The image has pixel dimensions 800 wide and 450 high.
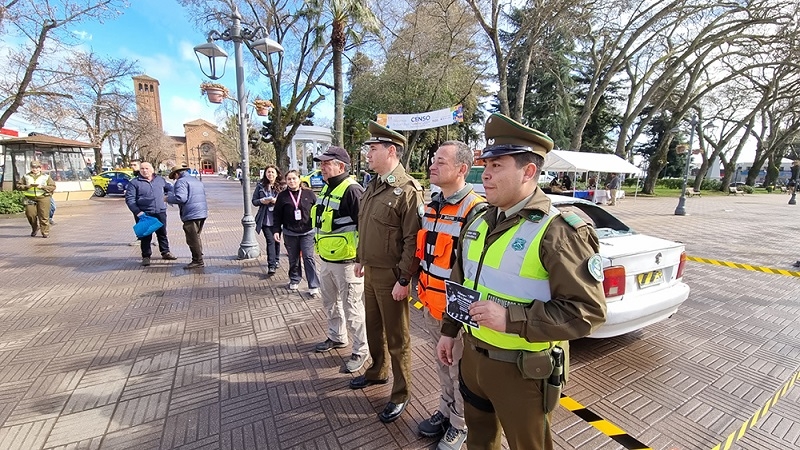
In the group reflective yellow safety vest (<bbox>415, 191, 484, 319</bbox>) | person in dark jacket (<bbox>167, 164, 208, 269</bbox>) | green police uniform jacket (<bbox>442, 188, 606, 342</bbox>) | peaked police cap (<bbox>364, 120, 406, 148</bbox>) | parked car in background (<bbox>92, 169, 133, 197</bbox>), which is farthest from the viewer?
parked car in background (<bbox>92, 169, 133, 197</bbox>)

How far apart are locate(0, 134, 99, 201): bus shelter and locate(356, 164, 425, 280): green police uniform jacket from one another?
2048 centimetres

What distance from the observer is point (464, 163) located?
2221mm

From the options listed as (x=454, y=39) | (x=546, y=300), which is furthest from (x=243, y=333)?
(x=454, y=39)

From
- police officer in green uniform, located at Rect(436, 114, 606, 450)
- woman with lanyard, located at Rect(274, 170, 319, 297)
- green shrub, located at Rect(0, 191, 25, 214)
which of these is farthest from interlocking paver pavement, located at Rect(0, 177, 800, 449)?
green shrub, located at Rect(0, 191, 25, 214)

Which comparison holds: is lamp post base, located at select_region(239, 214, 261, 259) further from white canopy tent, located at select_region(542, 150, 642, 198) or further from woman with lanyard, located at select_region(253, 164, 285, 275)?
white canopy tent, located at select_region(542, 150, 642, 198)

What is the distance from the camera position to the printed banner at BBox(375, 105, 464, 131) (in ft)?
46.9

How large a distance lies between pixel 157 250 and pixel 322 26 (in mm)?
13657

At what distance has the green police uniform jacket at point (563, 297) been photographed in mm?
1299

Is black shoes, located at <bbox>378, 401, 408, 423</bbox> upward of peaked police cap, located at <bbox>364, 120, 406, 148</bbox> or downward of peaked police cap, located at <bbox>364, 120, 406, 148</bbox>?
downward

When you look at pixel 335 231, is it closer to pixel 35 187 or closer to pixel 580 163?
pixel 35 187

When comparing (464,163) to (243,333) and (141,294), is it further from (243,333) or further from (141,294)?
(141,294)

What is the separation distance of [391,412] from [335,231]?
155cm

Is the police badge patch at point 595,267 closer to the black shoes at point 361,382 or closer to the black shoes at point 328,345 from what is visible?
the black shoes at point 361,382

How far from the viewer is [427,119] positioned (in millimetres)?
15336
